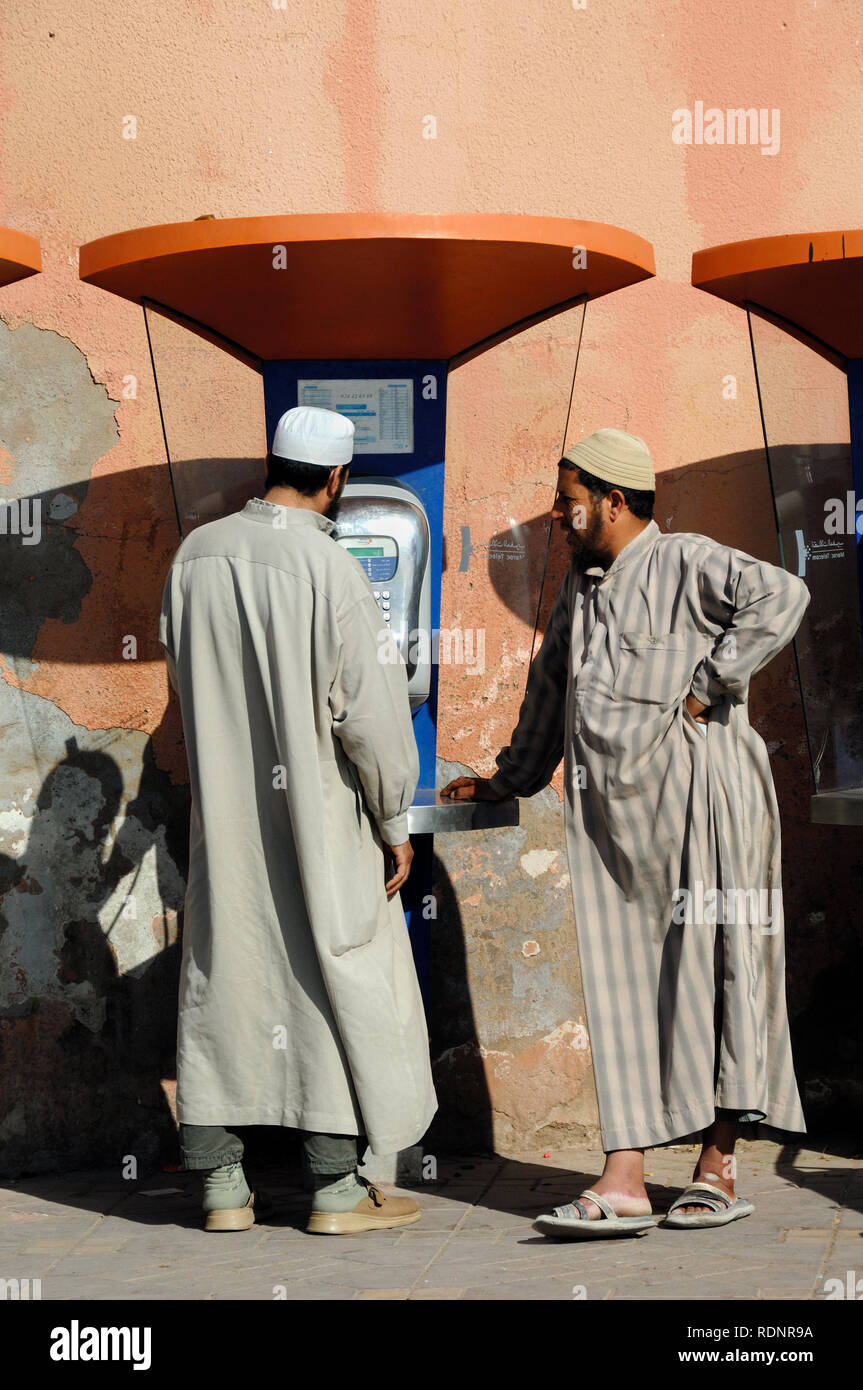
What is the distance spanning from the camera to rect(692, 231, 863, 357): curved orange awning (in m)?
3.51

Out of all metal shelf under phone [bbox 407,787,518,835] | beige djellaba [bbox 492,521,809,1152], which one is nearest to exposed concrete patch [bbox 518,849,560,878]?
metal shelf under phone [bbox 407,787,518,835]

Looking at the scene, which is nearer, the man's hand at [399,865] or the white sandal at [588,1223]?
the white sandal at [588,1223]

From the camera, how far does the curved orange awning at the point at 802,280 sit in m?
3.51

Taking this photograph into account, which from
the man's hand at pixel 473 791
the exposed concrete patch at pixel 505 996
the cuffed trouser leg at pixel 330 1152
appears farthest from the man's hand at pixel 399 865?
the exposed concrete patch at pixel 505 996

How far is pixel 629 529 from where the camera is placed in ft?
11.7

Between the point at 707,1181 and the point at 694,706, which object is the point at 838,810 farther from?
the point at 707,1181

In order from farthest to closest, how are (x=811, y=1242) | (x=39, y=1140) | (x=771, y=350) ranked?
1. (x=39, y=1140)
2. (x=771, y=350)
3. (x=811, y=1242)

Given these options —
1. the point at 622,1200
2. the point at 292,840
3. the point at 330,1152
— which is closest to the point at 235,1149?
the point at 330,1152

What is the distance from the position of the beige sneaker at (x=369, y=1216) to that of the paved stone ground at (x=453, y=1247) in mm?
30

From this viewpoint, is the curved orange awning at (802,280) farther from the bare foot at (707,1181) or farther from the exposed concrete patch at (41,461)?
the bare foot at (707,1181)

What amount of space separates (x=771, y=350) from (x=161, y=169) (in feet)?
5.48

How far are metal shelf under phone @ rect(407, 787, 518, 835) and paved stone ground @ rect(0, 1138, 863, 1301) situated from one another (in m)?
0.86

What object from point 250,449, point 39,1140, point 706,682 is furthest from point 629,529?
point 39,1140

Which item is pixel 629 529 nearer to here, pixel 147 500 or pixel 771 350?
pixel 771 350
